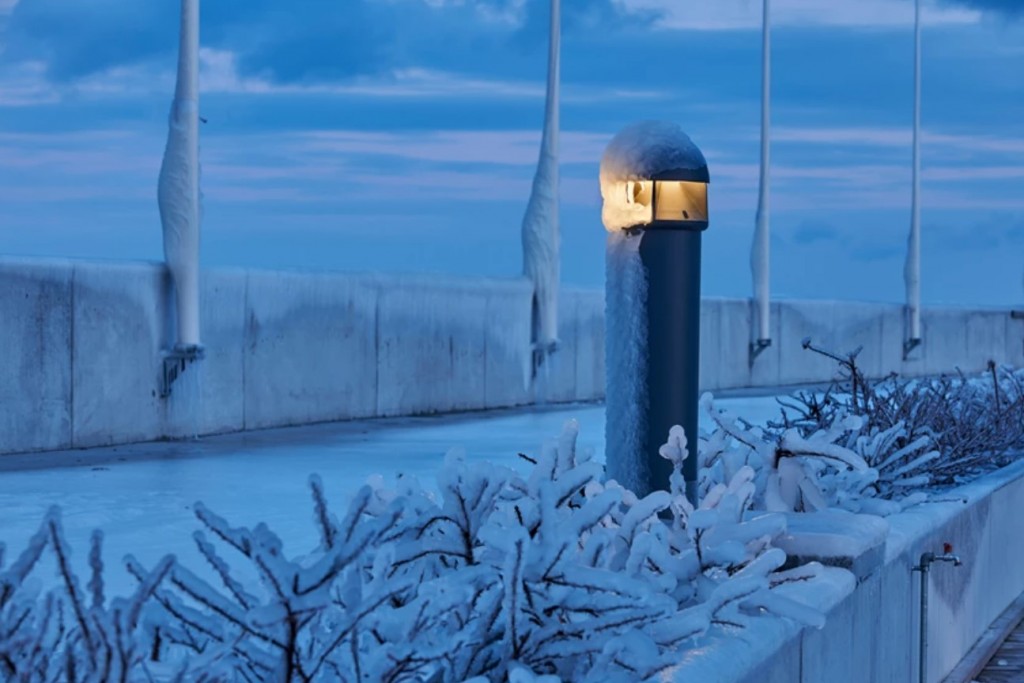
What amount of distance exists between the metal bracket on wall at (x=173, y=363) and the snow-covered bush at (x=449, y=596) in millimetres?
12382

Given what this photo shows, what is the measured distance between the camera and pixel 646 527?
Result: 12.8ft

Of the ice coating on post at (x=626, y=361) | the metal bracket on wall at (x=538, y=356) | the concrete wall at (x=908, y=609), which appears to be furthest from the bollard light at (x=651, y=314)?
the metal bracket on wall at (x=538, y=356)

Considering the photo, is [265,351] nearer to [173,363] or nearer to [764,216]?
[173,363]

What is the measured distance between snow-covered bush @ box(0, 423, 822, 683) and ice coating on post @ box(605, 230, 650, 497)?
726mm

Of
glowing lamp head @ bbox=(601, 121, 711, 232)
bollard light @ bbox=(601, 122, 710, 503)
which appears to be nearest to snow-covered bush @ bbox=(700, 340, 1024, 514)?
bollard light @ bbox=(601, 122, 710, 503)

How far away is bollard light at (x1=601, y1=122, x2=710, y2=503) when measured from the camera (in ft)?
15.8

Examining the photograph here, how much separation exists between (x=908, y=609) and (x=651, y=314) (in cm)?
160

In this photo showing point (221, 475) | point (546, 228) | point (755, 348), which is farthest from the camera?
point (755, 348)

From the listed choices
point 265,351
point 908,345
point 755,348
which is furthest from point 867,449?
point 908,345

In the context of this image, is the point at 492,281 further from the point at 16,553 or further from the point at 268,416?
the point at 16,553

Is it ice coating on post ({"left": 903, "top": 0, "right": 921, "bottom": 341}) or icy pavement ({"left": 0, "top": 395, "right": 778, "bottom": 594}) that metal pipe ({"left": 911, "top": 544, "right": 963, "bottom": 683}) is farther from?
ice coating on post ({"left": 903, "top": 0, "right": 921, "bottom": 341})

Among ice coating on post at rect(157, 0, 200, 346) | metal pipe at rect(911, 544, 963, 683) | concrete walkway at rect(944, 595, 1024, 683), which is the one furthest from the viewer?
ice coating on post at rect(157, 0, 200, 346)

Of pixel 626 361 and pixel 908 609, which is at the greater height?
pixel 626 361

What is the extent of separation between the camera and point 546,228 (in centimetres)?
2328
